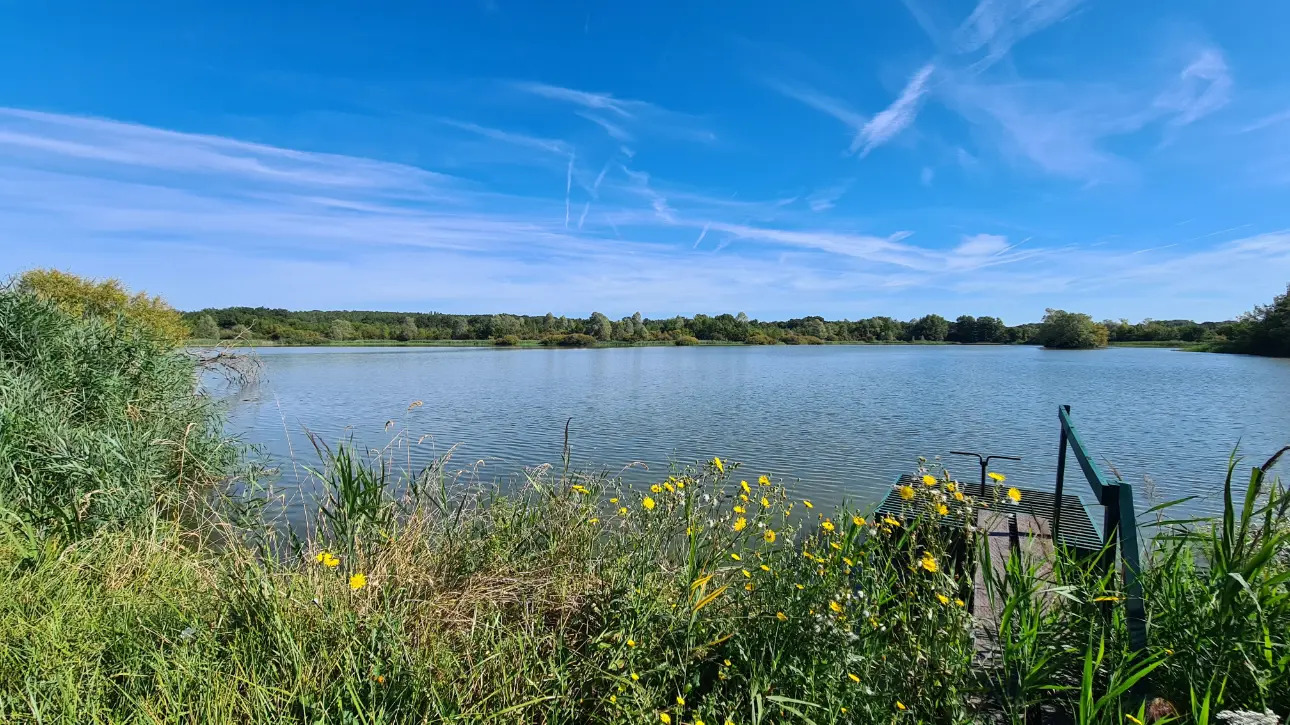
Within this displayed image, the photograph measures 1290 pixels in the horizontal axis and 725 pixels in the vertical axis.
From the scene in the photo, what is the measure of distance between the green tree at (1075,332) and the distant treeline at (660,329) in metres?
9.66

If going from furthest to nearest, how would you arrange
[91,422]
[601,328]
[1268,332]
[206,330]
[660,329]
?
[660,329]
[601,328]
[1268,332]
[206,330]
[91,422]

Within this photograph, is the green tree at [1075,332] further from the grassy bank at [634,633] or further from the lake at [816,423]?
the grassy bank at [634,633]

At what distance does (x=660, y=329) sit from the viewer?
12038cm

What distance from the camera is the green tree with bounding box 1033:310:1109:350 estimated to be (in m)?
90.6

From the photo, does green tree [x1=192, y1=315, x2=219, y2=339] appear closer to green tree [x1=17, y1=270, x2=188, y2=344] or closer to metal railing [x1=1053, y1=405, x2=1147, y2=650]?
green tree [x1=17, y1=270, x2=188, y2=344]

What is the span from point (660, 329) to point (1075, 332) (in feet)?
230

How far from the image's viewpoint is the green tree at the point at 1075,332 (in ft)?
297

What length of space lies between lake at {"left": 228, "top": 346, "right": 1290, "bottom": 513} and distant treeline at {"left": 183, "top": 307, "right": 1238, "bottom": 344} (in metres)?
59.1

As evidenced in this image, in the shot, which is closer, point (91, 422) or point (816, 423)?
point (91, 422)

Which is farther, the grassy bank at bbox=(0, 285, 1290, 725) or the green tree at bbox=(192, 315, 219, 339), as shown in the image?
the green tree at bbox=(192, 315, 219, 339)

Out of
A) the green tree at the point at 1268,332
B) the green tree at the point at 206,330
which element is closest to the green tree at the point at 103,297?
the green tree at the point at 206,330

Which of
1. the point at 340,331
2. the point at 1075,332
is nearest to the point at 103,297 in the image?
the point at 340,331

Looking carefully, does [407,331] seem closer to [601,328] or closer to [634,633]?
[601,328]

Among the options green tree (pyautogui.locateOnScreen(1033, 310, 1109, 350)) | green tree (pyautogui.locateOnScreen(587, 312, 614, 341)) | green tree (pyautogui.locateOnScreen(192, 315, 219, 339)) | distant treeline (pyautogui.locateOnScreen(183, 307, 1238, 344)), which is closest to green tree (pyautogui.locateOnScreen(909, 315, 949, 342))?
distant treeline (pyautogui.locateOnScreen(183, 307, 1238, 344))
